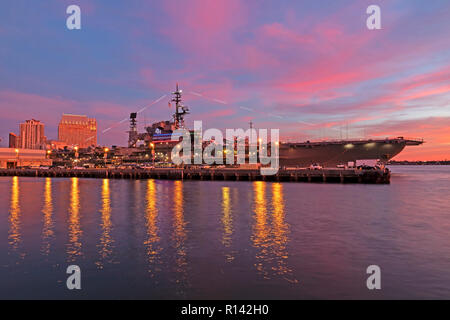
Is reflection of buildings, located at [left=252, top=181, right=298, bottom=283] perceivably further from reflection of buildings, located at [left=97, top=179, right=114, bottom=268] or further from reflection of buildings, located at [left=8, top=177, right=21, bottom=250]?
reflection of buildings, located at [left=8, top=177, right=21, bottom=250]

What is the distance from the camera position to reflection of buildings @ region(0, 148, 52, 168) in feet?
395

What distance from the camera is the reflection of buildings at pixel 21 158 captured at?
395 ft

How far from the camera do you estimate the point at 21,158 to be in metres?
124

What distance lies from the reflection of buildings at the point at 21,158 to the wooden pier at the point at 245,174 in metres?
43.3

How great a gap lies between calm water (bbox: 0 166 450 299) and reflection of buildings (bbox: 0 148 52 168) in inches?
4590

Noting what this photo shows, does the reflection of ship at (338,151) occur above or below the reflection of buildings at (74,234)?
above

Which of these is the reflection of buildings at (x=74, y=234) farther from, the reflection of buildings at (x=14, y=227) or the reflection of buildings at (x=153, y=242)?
the reflection of buildings at (x=153, y=242)

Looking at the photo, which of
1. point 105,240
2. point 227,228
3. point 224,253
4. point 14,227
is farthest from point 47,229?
point 224,253

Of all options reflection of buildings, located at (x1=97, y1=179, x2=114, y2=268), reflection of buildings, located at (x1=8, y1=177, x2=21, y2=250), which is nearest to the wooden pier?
reflection of buildings, located at (x1=97, y1=179, x2=114, y2=268)

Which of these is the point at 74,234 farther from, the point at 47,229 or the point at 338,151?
the point at 338,151

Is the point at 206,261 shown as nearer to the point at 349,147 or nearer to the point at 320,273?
the point at 320,273

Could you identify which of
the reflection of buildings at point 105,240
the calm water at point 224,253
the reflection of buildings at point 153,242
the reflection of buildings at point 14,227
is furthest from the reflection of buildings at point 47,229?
the reflection of buildings at point 153,242
